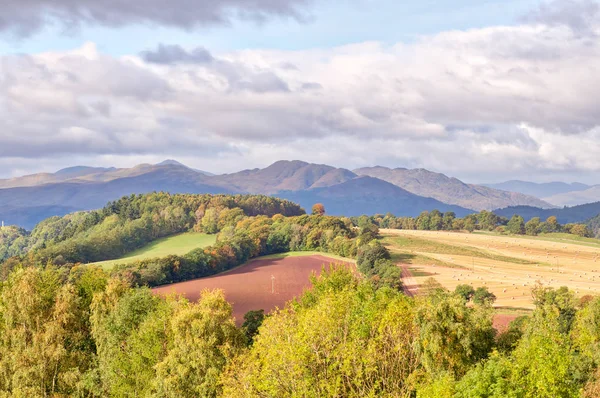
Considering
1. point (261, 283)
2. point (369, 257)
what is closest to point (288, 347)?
point (369, 257)

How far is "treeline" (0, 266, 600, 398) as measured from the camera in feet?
106

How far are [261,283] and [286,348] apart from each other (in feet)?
307

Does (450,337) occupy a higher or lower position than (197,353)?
higher

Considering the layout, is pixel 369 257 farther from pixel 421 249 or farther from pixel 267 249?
pixel 267 249

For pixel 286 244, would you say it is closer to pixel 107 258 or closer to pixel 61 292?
pixel 107 258

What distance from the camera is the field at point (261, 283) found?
10729cm

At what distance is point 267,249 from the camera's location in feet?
552

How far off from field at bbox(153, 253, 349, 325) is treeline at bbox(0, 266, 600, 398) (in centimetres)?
3600

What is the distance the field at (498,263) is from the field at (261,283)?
26.7 meters

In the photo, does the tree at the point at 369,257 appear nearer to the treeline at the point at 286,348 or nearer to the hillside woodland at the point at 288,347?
the hillside woodland at the point at 288,347

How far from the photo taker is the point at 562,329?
59.1 metres

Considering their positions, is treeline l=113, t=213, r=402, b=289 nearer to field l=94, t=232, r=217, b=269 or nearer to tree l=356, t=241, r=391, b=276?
tree l=356, t=241, r=391, b=276

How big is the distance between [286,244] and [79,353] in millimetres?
120110

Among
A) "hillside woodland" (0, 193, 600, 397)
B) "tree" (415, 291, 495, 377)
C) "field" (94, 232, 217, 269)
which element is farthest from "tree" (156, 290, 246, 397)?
"field" (94, 232, 217, 269)
